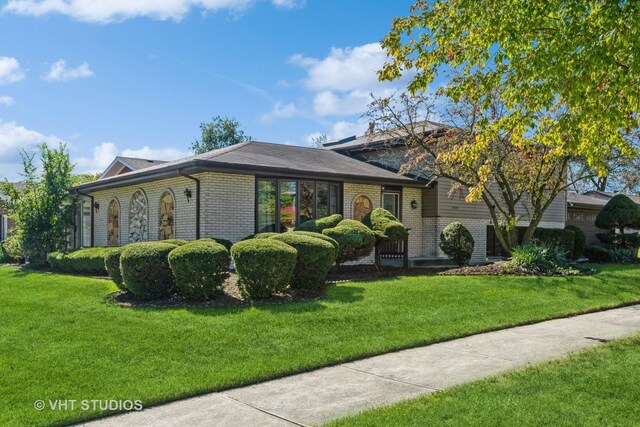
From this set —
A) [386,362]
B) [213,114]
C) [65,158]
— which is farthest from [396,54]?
[213,114]

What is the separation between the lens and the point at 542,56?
6895 mm

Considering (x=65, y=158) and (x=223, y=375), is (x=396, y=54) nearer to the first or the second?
(x=223, y=375)

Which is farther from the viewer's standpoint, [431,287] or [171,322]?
[431,287]

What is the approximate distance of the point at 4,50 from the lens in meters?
12.0

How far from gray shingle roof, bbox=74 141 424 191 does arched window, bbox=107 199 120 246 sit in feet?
3.09

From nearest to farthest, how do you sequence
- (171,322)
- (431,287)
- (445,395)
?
(445,395)
(171,322)
(431,287)

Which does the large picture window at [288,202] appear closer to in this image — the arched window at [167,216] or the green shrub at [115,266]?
the arched window at [167,216]

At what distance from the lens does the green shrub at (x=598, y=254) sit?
70.4 ft

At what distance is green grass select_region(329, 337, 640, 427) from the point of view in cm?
430

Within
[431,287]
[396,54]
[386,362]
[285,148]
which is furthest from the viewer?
[285,148]

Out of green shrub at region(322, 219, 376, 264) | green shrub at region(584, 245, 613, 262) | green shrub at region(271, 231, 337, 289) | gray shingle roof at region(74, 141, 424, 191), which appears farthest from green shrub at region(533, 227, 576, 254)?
green shrub at region(271, 231, 337, 289)

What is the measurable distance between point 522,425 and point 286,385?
90.9 inches

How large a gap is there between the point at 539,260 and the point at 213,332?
10413mm

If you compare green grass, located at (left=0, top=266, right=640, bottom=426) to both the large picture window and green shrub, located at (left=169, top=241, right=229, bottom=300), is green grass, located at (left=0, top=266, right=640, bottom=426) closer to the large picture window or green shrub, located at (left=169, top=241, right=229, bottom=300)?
green shrub, located at (left=169, top=241, right=229, bottom=300)
